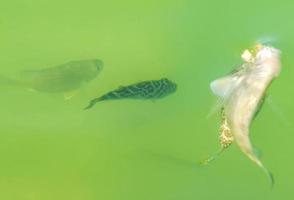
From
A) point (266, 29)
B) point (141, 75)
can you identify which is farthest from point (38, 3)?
point (266, 29)

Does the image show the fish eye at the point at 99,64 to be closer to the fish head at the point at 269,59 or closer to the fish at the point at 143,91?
the fish at the point at 143,91

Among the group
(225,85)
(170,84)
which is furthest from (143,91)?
(225,85)

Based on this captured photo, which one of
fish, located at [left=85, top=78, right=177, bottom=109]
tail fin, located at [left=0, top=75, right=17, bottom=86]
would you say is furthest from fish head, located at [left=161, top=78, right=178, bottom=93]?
tail fin, located at [left=0, top=75, right=17, bottom=86]

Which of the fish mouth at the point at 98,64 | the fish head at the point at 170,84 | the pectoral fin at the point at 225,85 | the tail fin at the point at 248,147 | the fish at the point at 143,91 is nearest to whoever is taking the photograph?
the tail fin at the point at 248,147

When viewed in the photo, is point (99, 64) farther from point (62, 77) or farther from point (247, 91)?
point (247, 91)

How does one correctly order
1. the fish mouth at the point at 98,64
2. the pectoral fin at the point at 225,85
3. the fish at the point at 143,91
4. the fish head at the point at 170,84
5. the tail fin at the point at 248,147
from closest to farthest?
1. the tail fin at the point at 248,147
2. the pectoral fin at the point at 225,85
3. the fish at the point at 143,91
4. the fish head at the point at 170,84
5. the fish mouth at the point at 98,64

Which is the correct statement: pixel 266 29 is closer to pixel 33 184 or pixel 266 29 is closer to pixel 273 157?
pixel 273 157

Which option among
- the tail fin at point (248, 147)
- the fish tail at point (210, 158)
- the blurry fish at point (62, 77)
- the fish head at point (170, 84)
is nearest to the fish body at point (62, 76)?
the blurry fish at point (62, 77)

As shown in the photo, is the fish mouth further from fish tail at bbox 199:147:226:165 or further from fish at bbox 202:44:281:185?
fish at bbox 202:44:281:185
